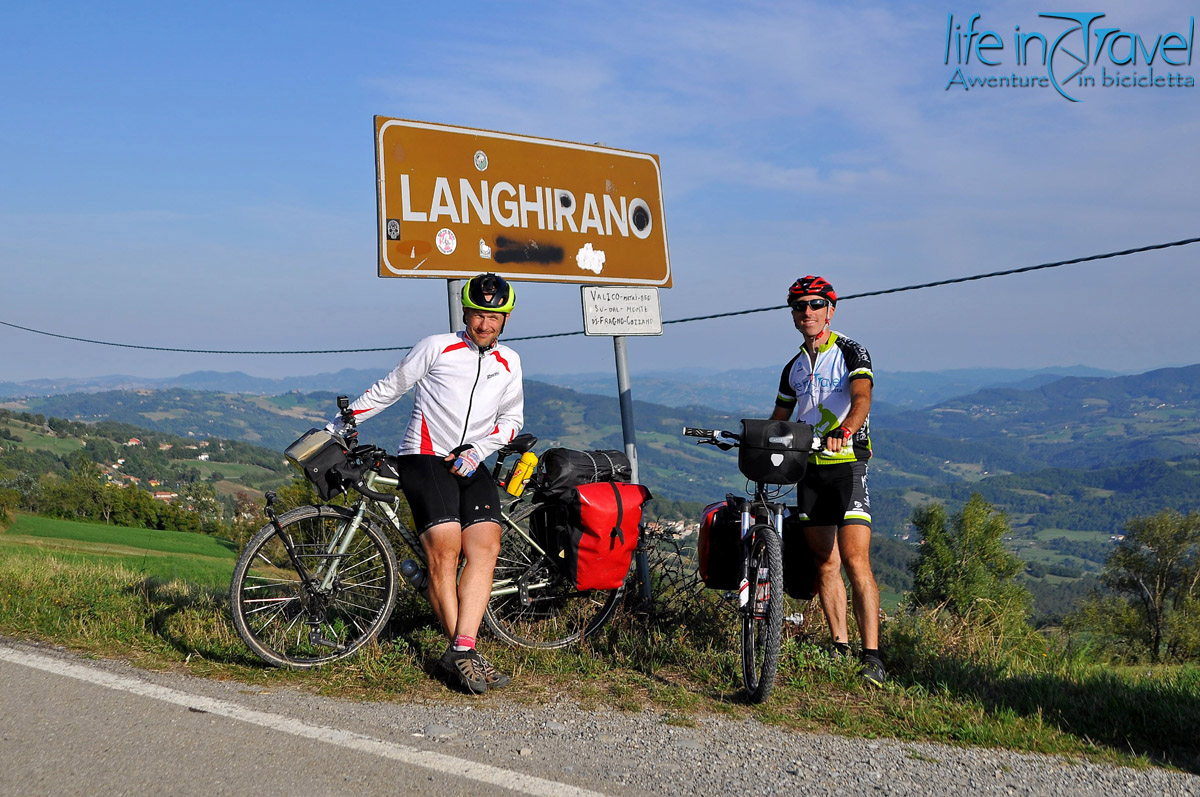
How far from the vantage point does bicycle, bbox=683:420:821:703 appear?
436 centimetres

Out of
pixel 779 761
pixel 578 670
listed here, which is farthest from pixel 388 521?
pixel 779 761

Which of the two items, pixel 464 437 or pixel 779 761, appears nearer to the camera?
pixel 779 761

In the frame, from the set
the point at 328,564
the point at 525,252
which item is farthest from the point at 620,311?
the point at 328,564

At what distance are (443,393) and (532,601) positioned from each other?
164 cm

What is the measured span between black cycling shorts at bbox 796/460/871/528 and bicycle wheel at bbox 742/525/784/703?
2.04 feet

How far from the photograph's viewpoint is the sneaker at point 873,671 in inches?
182

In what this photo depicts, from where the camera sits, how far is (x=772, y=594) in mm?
4395

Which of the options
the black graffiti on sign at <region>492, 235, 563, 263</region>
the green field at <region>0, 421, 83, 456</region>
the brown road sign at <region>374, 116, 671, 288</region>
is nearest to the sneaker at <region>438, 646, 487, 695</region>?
the brown road sign at <region>374, 116, 671, 288</region>

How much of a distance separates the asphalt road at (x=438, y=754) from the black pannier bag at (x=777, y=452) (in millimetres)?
1336

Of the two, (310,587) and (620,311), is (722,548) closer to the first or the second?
(310,587)

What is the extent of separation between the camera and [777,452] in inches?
185

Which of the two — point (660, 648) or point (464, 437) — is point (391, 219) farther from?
point (660, 648)

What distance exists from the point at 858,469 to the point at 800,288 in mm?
1129

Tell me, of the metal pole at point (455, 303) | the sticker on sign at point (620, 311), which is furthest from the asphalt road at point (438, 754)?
the sticker on sign at point (620, 311)
